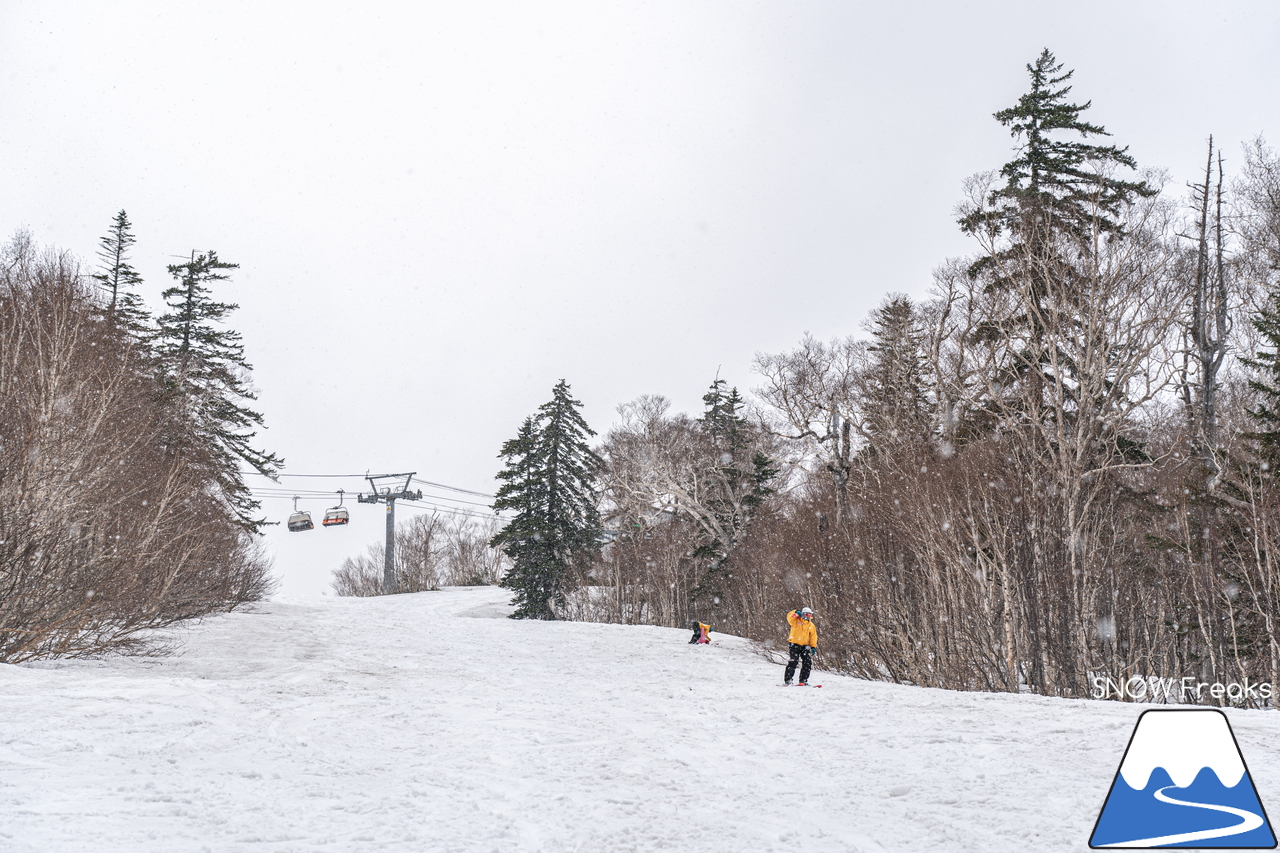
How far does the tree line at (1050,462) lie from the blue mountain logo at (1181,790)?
1121 cm

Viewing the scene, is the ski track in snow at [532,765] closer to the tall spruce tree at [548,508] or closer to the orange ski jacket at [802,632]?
the orange ski jacket at [802,632]

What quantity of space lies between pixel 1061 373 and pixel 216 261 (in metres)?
29.7

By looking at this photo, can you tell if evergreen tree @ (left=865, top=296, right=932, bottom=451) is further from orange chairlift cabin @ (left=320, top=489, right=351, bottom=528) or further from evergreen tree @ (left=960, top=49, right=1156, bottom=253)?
orange chairlift cabin @ (left=320, top=489, right=351, bottom=528)

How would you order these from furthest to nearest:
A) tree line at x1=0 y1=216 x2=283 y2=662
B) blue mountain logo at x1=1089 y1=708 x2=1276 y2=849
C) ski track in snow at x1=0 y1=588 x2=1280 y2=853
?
tree line at x1=0 y1=216 x2=283 y2=662, ski track in snow at x1=0 y1=588 x2=1280 y2=853, blue mountain logo at x1=1089 y1=708 x2=1276 y2=849

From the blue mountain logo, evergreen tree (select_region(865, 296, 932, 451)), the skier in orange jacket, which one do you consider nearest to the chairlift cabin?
evergreen tree (select_region(865, 296, 932, 451))

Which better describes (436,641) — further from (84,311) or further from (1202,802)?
(1202,802)

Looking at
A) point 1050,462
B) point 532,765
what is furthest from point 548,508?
point 532,765

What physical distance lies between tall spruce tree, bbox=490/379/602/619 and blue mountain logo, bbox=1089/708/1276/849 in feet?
109

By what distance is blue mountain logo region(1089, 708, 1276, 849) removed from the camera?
388 centimetres

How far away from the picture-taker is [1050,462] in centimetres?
1773

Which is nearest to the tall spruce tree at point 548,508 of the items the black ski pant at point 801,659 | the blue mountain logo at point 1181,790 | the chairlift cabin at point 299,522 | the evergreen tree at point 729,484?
the evergreen tree at point 729,484

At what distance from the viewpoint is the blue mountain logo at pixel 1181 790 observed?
153 inches

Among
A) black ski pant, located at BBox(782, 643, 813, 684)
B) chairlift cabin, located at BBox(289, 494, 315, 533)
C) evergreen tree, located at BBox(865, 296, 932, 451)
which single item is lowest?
black ski pant, located at BBox(782, 643, 813, 684)

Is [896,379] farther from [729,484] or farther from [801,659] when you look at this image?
[801,659]
